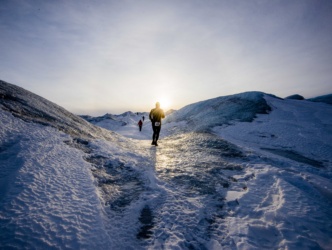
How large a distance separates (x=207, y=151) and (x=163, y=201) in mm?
5245

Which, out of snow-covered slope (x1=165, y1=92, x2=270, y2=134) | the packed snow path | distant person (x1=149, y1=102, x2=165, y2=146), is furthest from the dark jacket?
snow-covered slope (x1=165, y1=92, x2=270, y2=134)

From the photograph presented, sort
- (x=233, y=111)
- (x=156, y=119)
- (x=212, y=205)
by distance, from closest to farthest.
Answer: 1. (x=212, y=205)
2. (x=156, y=119)
3. (x=233, y=111)

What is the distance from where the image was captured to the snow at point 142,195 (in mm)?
3469

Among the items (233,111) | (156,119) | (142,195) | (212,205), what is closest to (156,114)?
(156,119)

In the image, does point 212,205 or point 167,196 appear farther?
point 167,196

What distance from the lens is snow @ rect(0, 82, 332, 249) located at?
3469mm

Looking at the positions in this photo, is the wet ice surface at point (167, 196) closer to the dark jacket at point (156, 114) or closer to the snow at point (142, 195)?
the snow at point (142, 195)

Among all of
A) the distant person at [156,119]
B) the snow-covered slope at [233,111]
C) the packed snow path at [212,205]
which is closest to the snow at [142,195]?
the packed snow path at [212,205]

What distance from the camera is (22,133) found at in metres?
5.99

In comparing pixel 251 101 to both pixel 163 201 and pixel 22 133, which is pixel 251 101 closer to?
pixel 163 201

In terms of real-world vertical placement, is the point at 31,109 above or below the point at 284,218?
above

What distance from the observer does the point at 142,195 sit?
514cm

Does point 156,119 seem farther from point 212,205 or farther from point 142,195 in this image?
point 212,205

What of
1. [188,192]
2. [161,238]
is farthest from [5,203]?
[188,192]
